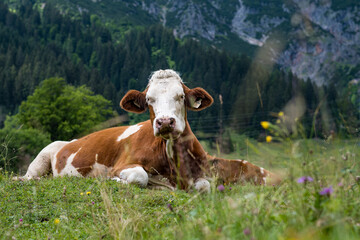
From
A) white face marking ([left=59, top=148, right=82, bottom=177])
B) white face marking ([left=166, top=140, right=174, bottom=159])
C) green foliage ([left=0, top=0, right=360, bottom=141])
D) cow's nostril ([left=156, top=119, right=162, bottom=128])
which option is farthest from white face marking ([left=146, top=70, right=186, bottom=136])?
green foliage ([left=0, top=0, right=360, bottom=141])

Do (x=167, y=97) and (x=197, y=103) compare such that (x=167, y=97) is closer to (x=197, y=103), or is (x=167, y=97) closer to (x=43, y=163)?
(x=197, y=103)

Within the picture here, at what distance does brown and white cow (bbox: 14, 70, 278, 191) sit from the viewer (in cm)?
738

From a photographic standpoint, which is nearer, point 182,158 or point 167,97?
point 167,97

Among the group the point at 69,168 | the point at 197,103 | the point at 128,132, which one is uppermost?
the point at 197,103

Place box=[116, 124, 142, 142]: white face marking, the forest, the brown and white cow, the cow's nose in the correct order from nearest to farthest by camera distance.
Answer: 1. the cow's nose
2. the brown and white cow
3. box=[116, 124, 142, 142]: white face marking
4. the forest

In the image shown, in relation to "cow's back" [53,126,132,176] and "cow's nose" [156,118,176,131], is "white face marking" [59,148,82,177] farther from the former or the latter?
"cow's nose" [156,118,176,131]

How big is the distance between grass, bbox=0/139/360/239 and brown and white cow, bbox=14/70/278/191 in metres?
1.04

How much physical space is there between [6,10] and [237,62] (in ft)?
375

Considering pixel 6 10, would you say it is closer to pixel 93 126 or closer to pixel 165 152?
pixel 93 126

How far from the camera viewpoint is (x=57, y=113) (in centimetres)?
6194

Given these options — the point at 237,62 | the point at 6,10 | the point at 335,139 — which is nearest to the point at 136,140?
the point at 335,139

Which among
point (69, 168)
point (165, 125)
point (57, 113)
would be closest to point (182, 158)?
point (165, 125)

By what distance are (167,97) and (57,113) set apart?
5757 centimetres

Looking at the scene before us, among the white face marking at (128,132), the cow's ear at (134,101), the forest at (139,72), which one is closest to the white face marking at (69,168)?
the white face marking at (128,132)
